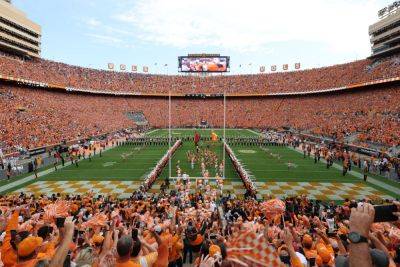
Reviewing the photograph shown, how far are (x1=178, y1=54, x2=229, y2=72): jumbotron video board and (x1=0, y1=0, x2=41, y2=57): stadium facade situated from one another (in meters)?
31.7

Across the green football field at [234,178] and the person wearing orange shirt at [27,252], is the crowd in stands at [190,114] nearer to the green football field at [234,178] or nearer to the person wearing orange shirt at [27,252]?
the green football field at [234,178]

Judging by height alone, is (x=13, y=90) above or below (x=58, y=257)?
above

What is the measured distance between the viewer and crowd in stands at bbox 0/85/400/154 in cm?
3659

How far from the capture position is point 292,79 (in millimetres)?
75500

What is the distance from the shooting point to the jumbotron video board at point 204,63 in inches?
2992

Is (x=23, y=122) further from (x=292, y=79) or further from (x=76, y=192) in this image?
(x=292, y=79)

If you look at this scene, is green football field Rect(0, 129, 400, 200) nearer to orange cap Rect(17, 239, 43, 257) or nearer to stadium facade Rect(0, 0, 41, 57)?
orange cap Rect(17, 239, 43, 257)

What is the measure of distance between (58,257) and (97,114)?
204 ft

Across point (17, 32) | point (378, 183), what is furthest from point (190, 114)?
point (378, 183)

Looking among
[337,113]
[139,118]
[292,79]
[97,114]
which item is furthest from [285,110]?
[97,114]

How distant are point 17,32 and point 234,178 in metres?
50.0

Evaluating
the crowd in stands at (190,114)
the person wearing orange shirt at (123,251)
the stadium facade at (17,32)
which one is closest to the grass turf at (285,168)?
the crowd in stands at (190,114)

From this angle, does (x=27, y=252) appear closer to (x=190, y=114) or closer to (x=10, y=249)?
(x=10, y=249)

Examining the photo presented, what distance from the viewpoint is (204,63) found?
76.4 metres
